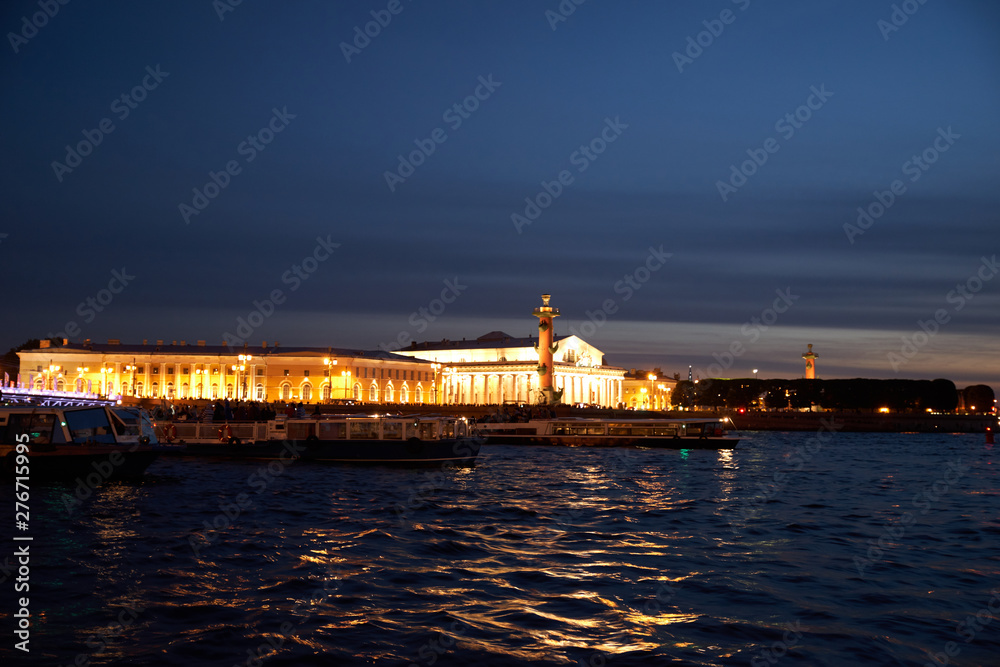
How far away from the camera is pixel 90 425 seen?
89.4 feet

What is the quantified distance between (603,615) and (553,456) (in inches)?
1354

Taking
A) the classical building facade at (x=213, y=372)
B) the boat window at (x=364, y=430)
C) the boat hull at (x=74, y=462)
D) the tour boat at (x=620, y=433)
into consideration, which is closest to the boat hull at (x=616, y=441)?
the tour boat at (x=620, y=433)

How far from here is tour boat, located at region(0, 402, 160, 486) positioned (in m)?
25.5

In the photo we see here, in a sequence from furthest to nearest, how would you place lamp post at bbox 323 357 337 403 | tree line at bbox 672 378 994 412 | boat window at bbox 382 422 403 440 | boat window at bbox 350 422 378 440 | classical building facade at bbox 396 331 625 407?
1. classical building facade at bbox 396 331 625 407
2. lamp post at bbox 323 357 337 403
3. tree line at bbox 672 378 994 412
4. boat window at bbox 350 422 378 440
5. boat window at bbox 382 422 403 440

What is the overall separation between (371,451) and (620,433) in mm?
23677

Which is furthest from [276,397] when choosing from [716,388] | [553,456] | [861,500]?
[861,500]

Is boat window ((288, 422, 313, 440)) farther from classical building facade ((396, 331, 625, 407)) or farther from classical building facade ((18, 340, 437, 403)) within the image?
classical building facade ((396, 331, 625, 407))

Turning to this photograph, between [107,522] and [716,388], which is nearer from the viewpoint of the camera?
[107,522]

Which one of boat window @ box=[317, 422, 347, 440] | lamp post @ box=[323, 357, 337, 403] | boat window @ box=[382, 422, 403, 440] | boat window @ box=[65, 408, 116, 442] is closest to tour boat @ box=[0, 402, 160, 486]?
boat window @ box=[65, 408, 116, 442]

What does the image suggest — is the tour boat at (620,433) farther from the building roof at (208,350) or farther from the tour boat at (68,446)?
the building roof at (208,350)

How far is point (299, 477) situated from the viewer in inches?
1181

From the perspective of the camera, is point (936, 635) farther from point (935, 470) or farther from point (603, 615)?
point (935, 470)

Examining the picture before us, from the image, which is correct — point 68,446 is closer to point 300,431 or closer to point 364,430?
point 300,431

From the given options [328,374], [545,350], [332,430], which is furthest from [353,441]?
[328,374]
